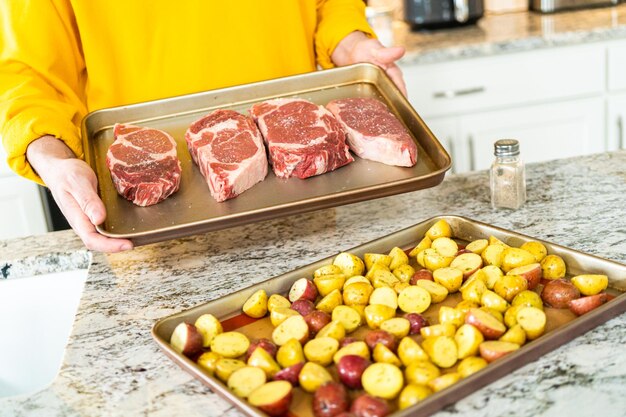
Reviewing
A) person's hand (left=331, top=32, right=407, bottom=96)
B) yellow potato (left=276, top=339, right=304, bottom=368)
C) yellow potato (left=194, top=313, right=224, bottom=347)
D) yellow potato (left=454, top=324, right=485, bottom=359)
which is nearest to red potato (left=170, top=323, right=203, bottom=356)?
yellow potato (left=194, top=313, right=224, bottom=347)

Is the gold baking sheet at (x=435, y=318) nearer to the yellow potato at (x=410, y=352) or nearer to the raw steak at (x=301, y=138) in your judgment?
the yellow potato at (x=410, y=352)

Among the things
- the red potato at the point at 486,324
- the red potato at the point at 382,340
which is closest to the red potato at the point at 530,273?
the red potato at the point at 486,324

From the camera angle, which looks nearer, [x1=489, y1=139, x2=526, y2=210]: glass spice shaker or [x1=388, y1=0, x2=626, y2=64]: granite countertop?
[x1=489, y1=139, x2=526, y2=210]: glass spice shaker

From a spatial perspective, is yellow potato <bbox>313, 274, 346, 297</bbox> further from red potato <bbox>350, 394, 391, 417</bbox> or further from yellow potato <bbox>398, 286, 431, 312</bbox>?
red potato <bbox>350, 394, 391, 417</bbox>

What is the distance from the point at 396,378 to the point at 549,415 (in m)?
0.17

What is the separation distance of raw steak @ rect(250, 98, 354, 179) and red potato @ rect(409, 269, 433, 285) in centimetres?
35

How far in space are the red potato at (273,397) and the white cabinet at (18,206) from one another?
1.99 meters

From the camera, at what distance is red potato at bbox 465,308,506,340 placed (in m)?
0.91

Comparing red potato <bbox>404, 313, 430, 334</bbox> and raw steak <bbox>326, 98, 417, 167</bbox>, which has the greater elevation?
raw steak <bbox>326, 98, 417, 167</bbox>

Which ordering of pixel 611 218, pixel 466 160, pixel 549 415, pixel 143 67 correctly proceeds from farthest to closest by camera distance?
pixel 466 160 < pixel 143 67 < pixel 611 218 < pixel 549 415

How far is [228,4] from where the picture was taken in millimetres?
1729

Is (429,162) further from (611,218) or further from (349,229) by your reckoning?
(611,218)

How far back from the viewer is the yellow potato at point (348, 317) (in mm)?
980

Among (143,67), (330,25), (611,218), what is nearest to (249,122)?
(143,67)
